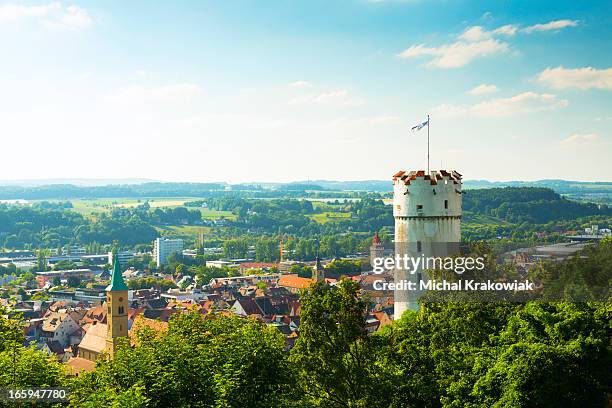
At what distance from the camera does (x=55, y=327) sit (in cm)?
9881

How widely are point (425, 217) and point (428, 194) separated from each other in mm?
800

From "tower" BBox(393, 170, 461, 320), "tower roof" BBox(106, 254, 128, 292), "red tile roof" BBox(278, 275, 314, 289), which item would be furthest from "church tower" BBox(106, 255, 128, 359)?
"red tile roof" BBox(278, 275, 314, 289)

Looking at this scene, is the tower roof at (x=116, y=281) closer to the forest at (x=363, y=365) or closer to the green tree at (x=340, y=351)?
the forest at (x=363, y=365)

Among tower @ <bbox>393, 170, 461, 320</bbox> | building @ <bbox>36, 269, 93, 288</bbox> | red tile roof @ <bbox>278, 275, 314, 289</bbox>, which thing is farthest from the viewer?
building @ <bbox>36, 269, 93, 288</bbox>

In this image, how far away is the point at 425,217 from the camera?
28.8 meters

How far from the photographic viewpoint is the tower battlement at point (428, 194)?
94.4 ft

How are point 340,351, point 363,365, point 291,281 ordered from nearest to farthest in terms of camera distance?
1. point 340,351
2. point 363,365
3. point 291,281

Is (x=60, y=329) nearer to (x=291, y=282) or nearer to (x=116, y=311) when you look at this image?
(x=116, y=311)

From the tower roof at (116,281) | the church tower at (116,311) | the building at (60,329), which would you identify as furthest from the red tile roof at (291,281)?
the church tower at (116,311)

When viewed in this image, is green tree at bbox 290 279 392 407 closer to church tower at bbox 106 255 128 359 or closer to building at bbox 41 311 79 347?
church tower at bbox 106 255 128 359

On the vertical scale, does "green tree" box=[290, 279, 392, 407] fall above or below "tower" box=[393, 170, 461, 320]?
below

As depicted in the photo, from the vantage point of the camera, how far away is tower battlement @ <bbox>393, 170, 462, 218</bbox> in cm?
2877

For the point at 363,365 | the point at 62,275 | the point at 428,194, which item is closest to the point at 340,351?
the point at 363,365

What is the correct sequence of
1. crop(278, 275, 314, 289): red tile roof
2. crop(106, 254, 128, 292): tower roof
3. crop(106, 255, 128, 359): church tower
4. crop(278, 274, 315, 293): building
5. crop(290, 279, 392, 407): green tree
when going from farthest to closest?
crop(278, 275, 314, 289): red tile roof, crop(278, 274, 315, 293): building, crop(106, 254, 128, 292): tower roof, crop(106, 255, 128, 359): church tower, crop(290, 279, 392, 407): green tree
